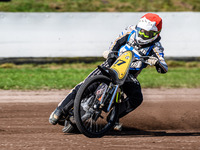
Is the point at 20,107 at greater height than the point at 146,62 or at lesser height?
lesser

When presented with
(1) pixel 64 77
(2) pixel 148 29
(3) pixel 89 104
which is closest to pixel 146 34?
(2) pixel 148 29

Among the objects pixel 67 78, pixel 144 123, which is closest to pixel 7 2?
pixel 67 78

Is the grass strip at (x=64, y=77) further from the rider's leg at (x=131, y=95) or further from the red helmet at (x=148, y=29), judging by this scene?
the red helmet at (x=148, y=29)

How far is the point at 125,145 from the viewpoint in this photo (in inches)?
197

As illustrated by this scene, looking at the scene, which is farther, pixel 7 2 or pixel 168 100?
pixel 7 2

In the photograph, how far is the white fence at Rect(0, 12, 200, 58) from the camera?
12.2 metres

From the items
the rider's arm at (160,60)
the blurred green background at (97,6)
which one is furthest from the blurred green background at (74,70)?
the rider's arm at (160,60)

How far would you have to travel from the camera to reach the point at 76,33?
12.5 m

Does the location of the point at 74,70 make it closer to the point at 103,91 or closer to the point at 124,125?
the point at 124,125

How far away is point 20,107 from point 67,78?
138 inches

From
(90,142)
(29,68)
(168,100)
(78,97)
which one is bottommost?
(29,68)

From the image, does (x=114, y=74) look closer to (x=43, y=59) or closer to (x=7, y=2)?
(x=43, y=59)

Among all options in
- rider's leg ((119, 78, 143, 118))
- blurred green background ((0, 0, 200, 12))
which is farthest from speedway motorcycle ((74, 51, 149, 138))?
blurred green background ((0, 0, 200, 12))

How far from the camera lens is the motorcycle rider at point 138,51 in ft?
17.7
